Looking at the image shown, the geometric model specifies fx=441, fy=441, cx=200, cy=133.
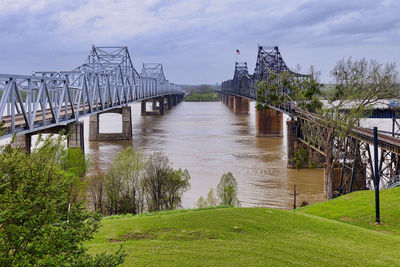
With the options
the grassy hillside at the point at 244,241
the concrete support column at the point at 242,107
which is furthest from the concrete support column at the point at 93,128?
the concrete support column at the point at 242,107

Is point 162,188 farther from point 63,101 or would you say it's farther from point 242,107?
point 242,107

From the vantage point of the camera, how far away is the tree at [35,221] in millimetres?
6586

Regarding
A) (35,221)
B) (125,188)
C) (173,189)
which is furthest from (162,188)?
(35,221)

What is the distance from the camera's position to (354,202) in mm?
18109

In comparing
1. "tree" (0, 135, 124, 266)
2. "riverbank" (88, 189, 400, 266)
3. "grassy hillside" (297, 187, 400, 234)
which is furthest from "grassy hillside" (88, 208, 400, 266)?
"tree" (0, 135, 124, 266)

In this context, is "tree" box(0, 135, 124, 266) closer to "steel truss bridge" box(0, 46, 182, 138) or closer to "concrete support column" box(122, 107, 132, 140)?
"steel truss bridge" box(0, 46, 182, 138)

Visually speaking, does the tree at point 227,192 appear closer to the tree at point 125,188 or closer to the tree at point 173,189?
the tree at point 173,189

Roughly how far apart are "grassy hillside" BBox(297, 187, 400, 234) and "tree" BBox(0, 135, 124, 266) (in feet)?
35.5

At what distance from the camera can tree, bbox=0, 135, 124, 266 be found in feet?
21.6

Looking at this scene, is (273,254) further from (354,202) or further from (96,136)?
(96,136)

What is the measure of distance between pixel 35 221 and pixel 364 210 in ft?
43.6

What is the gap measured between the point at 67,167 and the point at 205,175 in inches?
479

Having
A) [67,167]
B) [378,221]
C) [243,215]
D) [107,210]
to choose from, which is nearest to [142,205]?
[107,210]

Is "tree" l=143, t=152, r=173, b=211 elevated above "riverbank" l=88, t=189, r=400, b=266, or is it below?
below
